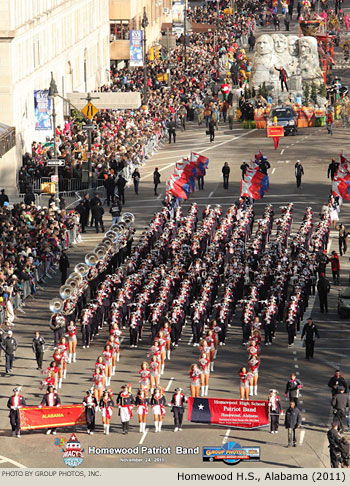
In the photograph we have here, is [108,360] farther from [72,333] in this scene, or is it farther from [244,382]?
[244,382]

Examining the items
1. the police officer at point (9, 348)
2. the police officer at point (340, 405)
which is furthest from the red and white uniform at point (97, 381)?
the police officer at point (340, 405)

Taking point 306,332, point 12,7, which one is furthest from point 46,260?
point 12,7

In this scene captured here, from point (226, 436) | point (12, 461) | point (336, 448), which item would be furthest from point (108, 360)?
point (336, 448)

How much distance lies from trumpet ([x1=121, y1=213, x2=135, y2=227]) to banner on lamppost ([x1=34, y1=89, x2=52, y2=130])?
27.7 feet

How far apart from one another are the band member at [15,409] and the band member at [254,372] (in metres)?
6.84

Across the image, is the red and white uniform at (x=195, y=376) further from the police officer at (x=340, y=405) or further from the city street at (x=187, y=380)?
the police officer at (x=340, y=405)

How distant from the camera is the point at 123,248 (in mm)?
56938

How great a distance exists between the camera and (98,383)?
41406mm

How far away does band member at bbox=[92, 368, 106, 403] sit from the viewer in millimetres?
41250

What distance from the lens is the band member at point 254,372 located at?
4222 centimetres

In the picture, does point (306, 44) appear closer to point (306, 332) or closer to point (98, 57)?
point (98, 57)

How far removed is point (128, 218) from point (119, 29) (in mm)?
49930

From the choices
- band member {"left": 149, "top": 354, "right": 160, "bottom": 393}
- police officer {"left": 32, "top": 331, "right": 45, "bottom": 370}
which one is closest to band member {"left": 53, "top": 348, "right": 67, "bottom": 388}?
police officer {"left": 32, "top": 331, "right": 45, "bottom": 370}

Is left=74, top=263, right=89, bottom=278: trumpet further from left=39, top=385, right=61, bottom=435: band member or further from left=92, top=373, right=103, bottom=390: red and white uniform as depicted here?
left=39, top=385, right=61, bottom=435: band member
